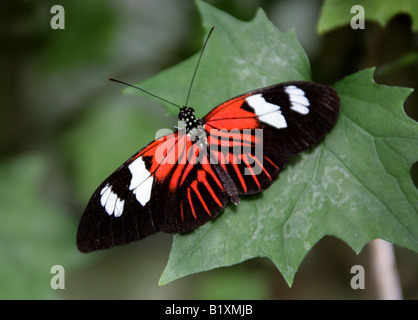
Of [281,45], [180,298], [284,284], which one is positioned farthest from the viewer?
[180,298]

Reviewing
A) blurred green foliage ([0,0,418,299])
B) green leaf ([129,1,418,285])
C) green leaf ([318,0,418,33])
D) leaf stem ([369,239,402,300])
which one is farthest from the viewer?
blurred green foliage ([0,0,418,299])

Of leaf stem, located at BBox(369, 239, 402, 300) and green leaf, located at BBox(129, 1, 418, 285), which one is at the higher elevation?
green leaf, located at BBox(129, 1, 418, 285)

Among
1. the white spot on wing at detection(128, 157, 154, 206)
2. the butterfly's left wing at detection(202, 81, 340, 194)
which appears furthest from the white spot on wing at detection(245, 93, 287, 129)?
the white spot on wing at detection(128, 157, 154, 206)

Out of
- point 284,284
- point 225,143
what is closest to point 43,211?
point 225,143

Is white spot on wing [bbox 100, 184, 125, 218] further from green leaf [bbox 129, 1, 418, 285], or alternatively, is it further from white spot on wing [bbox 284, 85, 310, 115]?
white spot on wing [bbox 284, 85, 310, 115]

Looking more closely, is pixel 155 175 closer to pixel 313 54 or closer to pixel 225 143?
pixel 225 143

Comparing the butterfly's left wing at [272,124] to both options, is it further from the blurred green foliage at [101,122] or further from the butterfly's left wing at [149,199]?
the blurred green foliage at [101,122]

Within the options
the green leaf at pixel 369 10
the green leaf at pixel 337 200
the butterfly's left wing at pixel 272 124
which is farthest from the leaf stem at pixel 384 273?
the green leaf at pixel 369 10
